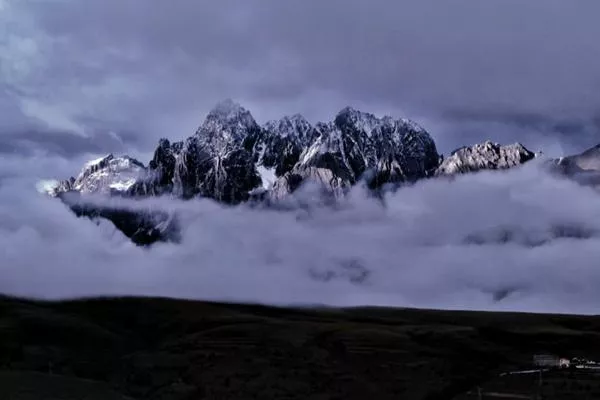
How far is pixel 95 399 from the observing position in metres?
198

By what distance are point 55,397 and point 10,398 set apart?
32.4 feet

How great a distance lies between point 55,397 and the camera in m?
197

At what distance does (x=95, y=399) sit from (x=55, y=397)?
29.2ft

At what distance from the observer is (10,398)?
630 feet

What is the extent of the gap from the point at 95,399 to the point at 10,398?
18353 millimetres
